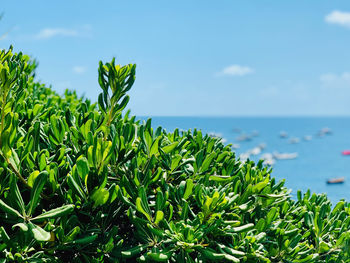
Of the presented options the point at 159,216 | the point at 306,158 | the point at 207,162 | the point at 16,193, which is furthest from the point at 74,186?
the point at 306,158

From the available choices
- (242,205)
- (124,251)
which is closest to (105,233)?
(124,251)

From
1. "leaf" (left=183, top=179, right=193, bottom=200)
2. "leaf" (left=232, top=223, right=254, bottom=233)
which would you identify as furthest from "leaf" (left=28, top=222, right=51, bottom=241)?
"leaf" (left=232, top=223, right=254, bottom=233)

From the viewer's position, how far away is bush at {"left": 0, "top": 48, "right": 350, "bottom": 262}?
287 cm

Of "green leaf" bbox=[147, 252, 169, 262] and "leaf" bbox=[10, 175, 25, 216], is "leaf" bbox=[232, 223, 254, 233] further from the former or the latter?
"leaf" bbox=[10, 175, 25, 216]

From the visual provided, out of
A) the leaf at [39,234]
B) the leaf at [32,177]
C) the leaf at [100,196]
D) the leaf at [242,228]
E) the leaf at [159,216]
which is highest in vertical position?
the leaf at [32,177]

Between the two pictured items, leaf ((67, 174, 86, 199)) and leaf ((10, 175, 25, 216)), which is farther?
leaf ((67, 174, 86, 199))

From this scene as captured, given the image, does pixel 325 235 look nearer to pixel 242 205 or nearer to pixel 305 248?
pixel 305 248

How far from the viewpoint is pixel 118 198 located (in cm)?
326

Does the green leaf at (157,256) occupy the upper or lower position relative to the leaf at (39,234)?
lower

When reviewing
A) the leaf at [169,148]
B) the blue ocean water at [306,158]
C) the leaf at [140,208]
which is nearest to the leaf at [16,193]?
the leaf at [140,208]

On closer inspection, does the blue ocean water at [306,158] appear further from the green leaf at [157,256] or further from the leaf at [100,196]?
the green leaf at [157,256]

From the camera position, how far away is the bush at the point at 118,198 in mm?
2869

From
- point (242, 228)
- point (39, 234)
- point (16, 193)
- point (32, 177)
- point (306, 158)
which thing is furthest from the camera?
point (306, 158)

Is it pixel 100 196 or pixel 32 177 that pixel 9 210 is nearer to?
pixel 32 177
